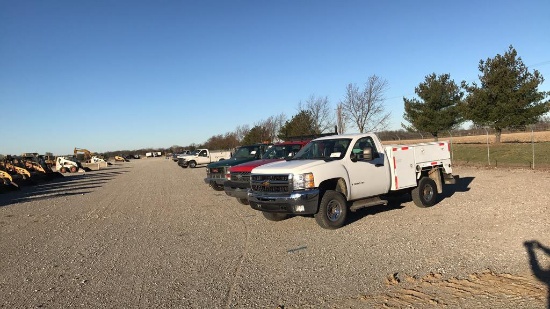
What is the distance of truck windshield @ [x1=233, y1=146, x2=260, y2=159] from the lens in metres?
15.6

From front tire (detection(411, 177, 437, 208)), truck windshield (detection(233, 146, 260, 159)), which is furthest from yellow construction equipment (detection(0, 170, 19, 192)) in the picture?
front tire (detection(411, 177, 437, 208))

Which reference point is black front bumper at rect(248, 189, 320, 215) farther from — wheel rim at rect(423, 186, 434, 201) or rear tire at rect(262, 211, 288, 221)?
wheel rim at rect(423, 186, 434, 201)

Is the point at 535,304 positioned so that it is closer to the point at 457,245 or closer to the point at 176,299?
the point at 457,245

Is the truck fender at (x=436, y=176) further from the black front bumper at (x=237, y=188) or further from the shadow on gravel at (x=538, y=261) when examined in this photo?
the black front bumper at (x=237, y=188)

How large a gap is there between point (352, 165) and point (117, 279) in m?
5.11

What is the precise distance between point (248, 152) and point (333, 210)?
822cm

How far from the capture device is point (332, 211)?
824 cm

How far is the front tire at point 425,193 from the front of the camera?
9.99m

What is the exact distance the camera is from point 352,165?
8773 mm

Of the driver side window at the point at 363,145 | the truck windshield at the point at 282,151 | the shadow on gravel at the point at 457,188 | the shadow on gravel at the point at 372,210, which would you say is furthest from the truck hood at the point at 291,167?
the shadow on gravel at the point at 457,188

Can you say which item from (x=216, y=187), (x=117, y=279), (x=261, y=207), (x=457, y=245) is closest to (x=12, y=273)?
(x=117, y=279)

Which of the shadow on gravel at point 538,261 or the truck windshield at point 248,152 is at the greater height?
the truck windshield at point 248,152

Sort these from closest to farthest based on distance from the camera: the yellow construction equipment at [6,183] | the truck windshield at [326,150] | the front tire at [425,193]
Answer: the truck windshield at [326,150] → the front tire at [425,193] → the yellow construction equipment at [6,183]

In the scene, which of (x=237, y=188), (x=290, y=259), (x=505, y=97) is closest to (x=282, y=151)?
(x=237, y=188)
